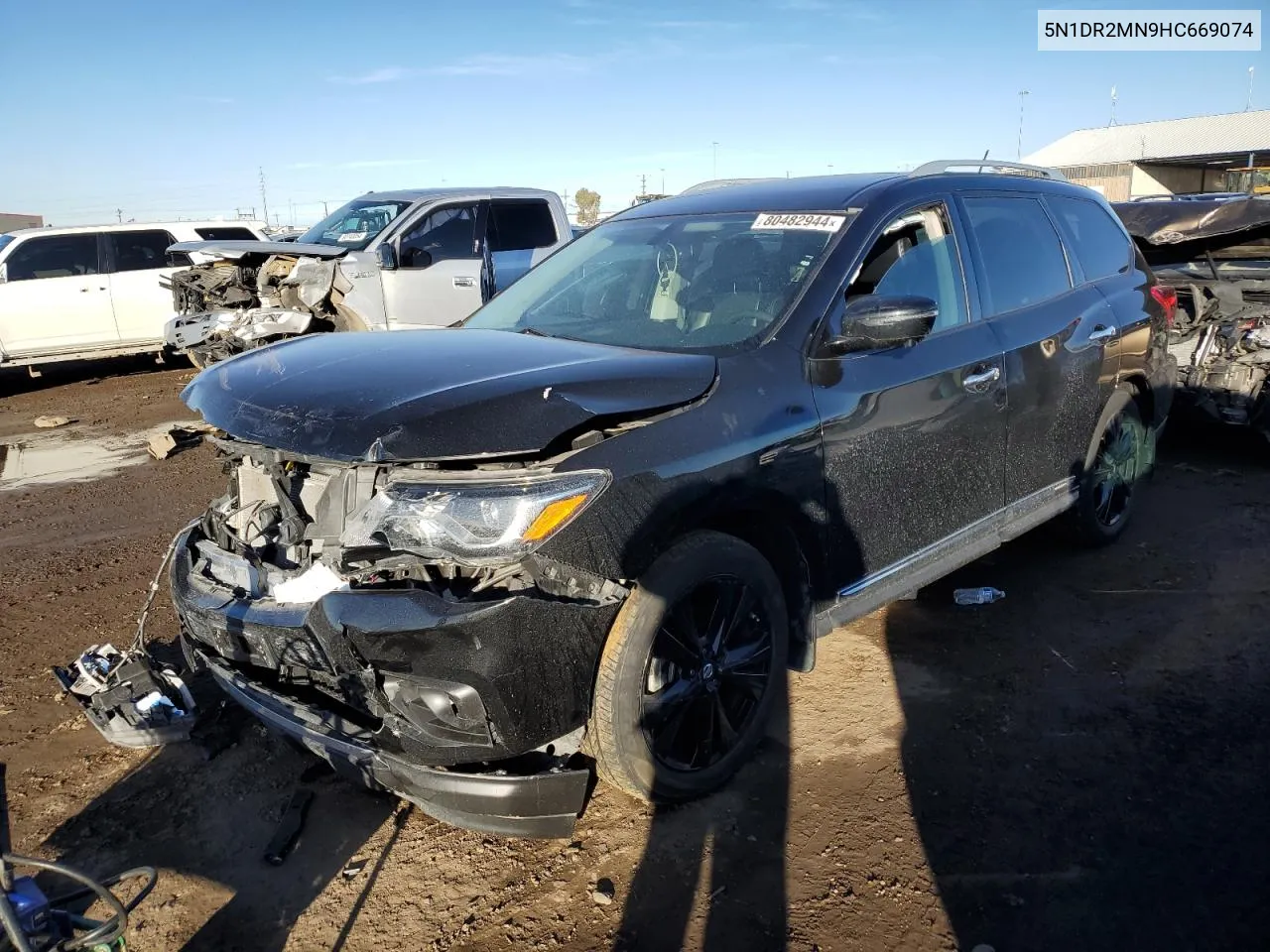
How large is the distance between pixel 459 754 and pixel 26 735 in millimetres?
2234

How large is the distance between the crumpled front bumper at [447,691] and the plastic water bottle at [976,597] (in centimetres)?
250

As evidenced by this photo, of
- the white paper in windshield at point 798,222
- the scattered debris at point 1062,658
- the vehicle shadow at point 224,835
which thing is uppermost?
the white paper in windshield at point 798,222

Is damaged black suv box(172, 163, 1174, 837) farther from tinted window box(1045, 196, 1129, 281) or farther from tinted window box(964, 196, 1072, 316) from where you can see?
tinted window box(1045, 196, 1129, 281)

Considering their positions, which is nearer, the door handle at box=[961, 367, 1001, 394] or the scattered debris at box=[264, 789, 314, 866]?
the scattered debris at box=[264, 789, 314, 866]

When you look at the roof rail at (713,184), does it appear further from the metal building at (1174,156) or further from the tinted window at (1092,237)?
the metal building at (1174,156)

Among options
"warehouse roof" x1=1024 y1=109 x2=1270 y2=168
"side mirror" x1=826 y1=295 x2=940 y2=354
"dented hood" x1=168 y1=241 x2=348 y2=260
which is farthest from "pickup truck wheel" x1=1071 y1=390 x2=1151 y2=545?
"warehouse roof" x1=1024 y1=109 x2=1270 y2=168

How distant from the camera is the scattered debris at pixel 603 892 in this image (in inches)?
103

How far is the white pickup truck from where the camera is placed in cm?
896

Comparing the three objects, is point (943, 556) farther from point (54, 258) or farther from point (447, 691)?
point (54, 258)

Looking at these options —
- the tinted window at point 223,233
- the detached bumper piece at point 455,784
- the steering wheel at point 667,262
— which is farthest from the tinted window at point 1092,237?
the tinted window at point 223,233

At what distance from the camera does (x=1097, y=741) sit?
10.9 ft

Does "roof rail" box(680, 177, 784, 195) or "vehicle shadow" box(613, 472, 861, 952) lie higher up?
"roof rail" box(680, 177, 784, 195)

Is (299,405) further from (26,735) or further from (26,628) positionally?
(26,628)

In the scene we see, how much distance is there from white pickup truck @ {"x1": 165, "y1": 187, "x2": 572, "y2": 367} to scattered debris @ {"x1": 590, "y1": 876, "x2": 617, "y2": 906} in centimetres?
658
